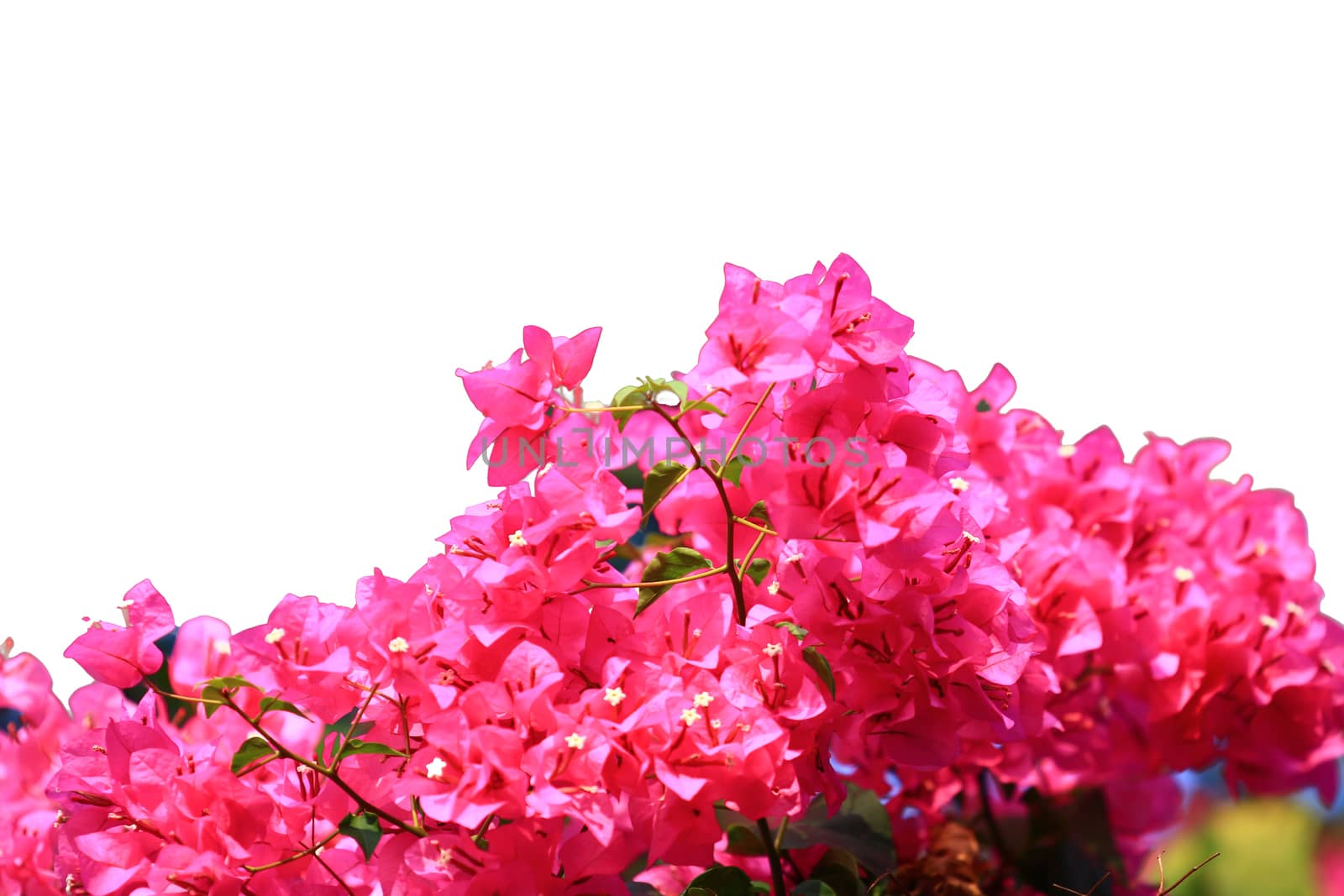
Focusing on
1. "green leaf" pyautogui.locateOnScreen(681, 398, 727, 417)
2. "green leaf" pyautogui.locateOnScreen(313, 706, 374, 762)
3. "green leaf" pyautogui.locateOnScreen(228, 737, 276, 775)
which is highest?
"green leaf" pyautogui.locateOnScreen(681, 398, 727, 417)

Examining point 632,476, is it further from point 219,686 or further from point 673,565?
point 219,686

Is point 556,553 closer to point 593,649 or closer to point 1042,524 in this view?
point 593,649

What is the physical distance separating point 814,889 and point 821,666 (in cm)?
19

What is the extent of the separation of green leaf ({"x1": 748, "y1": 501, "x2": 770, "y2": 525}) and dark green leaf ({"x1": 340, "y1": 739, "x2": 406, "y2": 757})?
0.28 meters

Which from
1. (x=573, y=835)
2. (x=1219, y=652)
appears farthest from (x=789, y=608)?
(x=1219, y=652)

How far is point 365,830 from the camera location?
72cm

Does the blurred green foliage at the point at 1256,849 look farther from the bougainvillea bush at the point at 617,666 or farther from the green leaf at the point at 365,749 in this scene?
the green leaf at the point at 365,749

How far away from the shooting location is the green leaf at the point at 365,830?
722 millimetres

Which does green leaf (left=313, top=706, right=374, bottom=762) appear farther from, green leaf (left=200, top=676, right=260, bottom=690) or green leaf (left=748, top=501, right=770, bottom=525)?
green leaf (left=748, top=501, right=770, bottom=525)

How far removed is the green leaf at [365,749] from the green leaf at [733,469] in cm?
28

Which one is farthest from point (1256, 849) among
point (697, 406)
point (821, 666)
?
point (697, 406)

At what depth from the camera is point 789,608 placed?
0.73 metres

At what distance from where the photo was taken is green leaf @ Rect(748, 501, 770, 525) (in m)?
0.73

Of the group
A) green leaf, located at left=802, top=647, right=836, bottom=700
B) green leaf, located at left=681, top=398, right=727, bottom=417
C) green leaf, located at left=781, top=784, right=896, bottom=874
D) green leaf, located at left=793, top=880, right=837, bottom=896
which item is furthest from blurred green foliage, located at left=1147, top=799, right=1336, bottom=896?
green leaf, located at left=681, top=398, right=727, bottom=417
